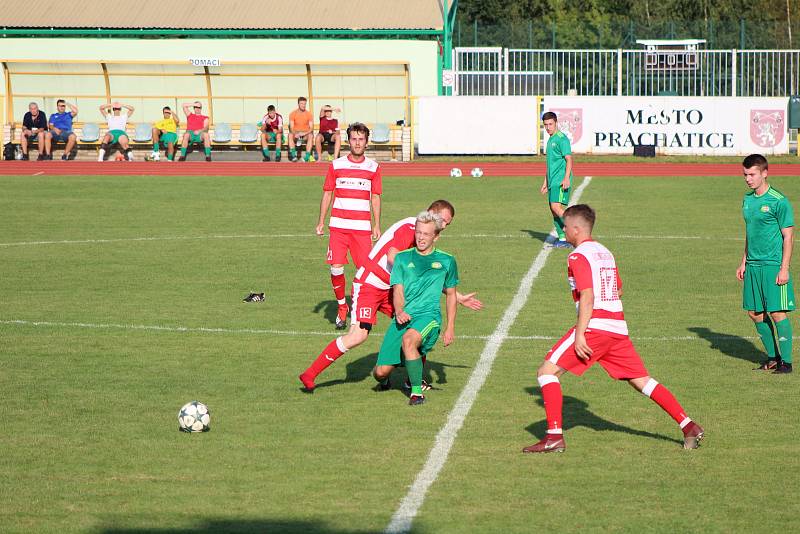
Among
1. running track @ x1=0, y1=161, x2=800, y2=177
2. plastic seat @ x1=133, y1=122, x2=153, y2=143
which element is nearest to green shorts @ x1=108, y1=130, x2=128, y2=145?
plastic seat @ x1=133, y1=122, x2=153, y2=143

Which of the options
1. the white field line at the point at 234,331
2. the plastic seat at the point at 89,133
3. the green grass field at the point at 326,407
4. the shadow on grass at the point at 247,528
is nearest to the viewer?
the shadow on grass at the point at 247,528

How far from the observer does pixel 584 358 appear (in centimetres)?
812

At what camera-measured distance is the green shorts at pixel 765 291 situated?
1070 cm

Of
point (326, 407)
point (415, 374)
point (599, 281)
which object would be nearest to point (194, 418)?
point (326, 407)

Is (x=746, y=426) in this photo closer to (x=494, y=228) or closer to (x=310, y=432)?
(x=310, y=432)

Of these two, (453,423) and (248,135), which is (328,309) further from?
(248,135)

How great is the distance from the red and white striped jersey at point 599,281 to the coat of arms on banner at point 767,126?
28591mm

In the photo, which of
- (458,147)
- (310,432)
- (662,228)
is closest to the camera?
(310,432)

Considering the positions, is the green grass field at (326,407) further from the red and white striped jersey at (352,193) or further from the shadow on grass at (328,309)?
the red and white striped jersey at (352,193)

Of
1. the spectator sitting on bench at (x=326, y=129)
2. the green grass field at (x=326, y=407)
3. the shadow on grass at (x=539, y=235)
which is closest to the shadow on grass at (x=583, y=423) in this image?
A: the green grass field at (x=326, y=407)

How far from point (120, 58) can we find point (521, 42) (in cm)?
1513

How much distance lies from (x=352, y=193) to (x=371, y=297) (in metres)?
2.84

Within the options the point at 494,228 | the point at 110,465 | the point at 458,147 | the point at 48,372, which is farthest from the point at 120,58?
the point at 110,465

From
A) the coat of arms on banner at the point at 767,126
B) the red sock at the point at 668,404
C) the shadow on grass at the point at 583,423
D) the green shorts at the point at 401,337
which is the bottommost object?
the shadow on grass at the point at 583,423
